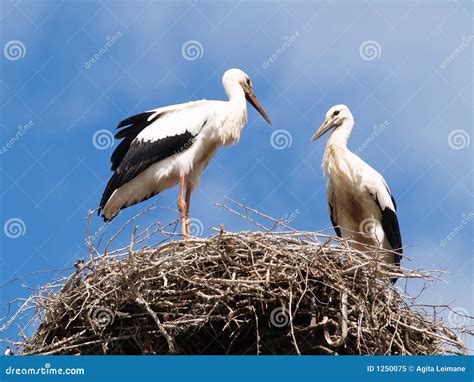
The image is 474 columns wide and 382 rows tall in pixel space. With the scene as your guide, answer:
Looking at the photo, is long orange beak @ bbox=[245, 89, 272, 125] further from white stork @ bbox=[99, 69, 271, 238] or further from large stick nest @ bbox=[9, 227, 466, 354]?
large stick nest @ bbox=[9, 227, 466, 354]

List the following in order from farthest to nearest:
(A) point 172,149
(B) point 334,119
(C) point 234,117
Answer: (B) point 334,119 < (C) point 234,117 < (A) point 172,149

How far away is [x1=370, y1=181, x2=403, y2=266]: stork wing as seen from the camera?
772 cm

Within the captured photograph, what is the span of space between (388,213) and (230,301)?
243 cm

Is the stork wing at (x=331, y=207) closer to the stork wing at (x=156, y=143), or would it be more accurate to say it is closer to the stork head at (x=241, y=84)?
the stork head at (x=241, y=84)

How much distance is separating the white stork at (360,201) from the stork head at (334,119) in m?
0.21

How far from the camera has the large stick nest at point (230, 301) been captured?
5.68m

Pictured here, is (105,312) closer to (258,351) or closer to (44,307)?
(44,307)

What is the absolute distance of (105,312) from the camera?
5785 millimetres

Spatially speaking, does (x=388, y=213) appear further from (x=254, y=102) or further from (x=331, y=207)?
(x=254, y=102)

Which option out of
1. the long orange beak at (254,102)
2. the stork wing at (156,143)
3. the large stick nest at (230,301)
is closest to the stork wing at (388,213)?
the long orange beak at (254,102)

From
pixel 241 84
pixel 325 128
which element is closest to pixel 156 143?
pixel 241 84

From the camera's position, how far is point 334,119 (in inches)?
320

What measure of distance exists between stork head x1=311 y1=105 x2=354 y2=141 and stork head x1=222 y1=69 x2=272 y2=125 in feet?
1.38

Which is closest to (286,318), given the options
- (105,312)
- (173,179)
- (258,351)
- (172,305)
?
(258,351)
